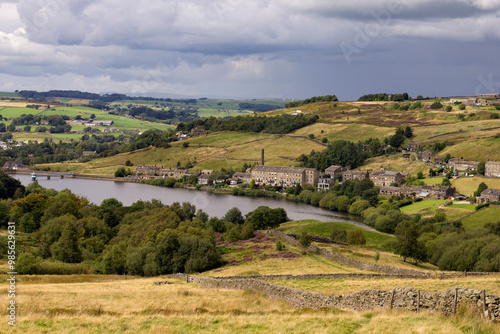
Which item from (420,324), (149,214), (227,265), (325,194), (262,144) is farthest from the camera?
(262,144)

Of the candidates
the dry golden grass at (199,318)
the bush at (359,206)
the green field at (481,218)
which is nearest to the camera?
the dry golden grass at (199,318)

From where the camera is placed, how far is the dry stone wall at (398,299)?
1216cm

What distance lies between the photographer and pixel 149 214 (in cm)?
5178

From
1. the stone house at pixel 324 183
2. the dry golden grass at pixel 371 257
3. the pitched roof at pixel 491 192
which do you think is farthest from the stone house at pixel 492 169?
the dry golden grass at pixel 371 257

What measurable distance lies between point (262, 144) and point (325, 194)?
133ft

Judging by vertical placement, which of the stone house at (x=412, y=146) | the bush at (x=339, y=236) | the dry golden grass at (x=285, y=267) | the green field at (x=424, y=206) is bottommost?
the green field at (x=424, y=206)

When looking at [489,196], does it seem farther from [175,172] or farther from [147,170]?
[147,170]

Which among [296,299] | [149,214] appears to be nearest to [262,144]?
[149,214]

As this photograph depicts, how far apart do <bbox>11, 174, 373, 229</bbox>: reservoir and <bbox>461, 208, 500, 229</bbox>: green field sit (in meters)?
14.1

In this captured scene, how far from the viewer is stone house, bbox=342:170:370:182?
94.2 meters

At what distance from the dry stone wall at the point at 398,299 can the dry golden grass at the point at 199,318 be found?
1.33ft

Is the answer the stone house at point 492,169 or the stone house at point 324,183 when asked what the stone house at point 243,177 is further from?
the stone house at point 492,169

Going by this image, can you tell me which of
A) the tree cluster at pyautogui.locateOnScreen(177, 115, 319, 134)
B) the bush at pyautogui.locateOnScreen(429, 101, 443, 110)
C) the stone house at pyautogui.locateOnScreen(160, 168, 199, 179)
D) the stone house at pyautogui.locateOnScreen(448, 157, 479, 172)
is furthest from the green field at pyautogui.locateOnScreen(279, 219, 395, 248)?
the bush at pyautogui.locateOnScreen(429, 101, 443, 110)

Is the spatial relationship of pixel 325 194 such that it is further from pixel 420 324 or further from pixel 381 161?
pixel 420 324
